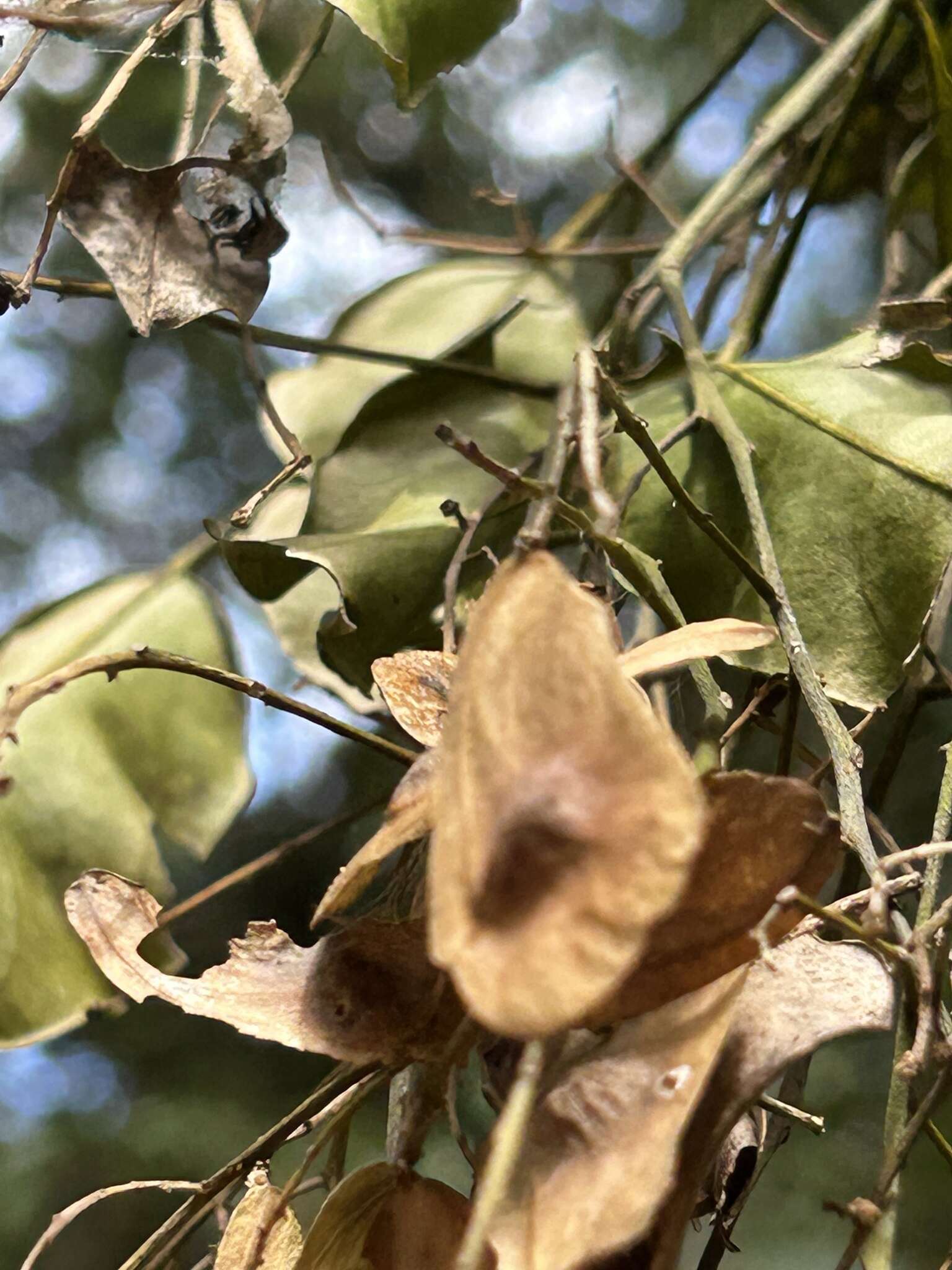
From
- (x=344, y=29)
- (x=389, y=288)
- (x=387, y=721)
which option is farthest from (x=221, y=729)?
(x=344, y=29)

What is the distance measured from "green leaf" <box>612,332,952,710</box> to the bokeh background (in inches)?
3.8

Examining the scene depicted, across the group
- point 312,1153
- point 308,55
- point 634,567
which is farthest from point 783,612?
point 308,55

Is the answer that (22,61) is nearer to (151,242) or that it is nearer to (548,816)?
(151,242)

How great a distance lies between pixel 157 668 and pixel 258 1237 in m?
0.11

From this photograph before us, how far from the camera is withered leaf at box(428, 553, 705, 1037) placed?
0.36ft

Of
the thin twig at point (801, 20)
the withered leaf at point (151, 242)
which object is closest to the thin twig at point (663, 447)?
the withered leaf at point (151, 242)

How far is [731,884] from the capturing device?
157 mm

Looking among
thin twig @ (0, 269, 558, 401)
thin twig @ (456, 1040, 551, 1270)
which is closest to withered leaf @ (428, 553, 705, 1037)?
thin twig @ (456, 1040, 551, 1270)

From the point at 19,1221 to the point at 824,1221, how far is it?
0.28m

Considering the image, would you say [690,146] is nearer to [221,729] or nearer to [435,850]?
[221,729]

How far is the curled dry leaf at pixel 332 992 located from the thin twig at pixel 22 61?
218 mm

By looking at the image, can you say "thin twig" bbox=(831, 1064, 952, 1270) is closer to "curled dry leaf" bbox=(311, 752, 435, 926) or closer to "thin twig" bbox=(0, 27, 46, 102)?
"curled dry leaf" bbox=(311, 752, 435, 926)

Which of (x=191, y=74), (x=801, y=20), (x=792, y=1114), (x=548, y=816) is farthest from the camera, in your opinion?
(x=801, y=20)

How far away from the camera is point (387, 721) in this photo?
35cm
